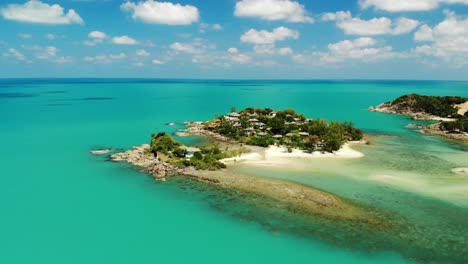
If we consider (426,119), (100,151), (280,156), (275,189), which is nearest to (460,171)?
(280,156)

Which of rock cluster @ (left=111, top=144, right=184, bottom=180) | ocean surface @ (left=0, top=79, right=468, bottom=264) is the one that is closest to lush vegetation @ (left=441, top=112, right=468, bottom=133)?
ocean surface @ (left=0, top=79, right=468, bottom=264)

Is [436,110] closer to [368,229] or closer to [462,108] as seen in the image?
[462,108]

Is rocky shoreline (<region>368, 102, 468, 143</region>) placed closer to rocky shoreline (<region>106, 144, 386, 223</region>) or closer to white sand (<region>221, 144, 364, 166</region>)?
white sand (<region>221, 144, 364, 166</region>)

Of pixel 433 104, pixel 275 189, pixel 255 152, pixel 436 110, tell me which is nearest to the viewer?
pixel 275 189

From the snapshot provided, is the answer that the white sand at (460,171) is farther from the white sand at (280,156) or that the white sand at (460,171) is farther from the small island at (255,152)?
the small island at (255,152)

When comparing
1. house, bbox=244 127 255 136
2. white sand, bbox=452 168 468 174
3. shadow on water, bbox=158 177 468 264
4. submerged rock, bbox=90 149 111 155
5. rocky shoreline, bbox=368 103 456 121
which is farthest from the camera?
rocky shoreline, bbox=368 103 456 121

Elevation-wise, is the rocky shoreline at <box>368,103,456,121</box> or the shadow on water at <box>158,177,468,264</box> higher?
the rocky shoreline at <box>368,103,456,121</box>

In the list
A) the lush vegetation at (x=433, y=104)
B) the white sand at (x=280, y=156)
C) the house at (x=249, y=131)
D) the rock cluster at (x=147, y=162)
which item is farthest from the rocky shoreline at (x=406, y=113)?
the rock cluster at (x=147, y=162)
